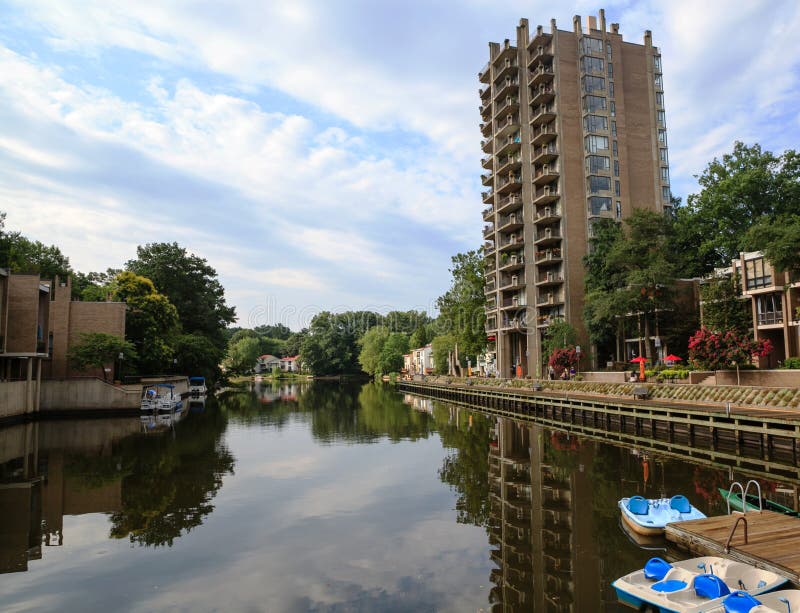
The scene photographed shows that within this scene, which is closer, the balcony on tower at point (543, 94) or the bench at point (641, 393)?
the bench at point (641, 393)

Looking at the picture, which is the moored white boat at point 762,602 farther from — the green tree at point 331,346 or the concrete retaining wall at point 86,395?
the green tree at point 331,346

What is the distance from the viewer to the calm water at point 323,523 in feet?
35.1

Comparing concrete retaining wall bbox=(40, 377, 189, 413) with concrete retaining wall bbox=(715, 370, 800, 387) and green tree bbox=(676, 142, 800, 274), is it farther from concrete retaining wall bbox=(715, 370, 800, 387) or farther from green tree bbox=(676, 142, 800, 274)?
green tree bbox=(676, 142, 800, 274)

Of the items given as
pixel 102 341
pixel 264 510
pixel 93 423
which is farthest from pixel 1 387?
pixel 264 510

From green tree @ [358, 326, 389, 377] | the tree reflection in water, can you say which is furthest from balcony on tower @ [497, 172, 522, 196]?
green tree @ [358, 326, 389, 377]

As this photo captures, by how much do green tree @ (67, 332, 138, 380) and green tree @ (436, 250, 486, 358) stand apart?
144 ft

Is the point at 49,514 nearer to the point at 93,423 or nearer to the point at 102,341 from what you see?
the point at 93,423

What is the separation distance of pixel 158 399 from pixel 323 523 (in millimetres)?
36199

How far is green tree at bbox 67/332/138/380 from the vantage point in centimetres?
4522

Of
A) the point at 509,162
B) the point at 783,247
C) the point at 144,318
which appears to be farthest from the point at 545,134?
the point at 144,318

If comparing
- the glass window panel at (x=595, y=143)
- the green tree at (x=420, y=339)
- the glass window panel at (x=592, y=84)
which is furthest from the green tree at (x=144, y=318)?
the green tree at (x=420, y=339)

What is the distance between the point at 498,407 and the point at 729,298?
21.2m

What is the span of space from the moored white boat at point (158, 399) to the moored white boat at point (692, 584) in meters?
43.4

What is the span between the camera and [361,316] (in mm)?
154750
